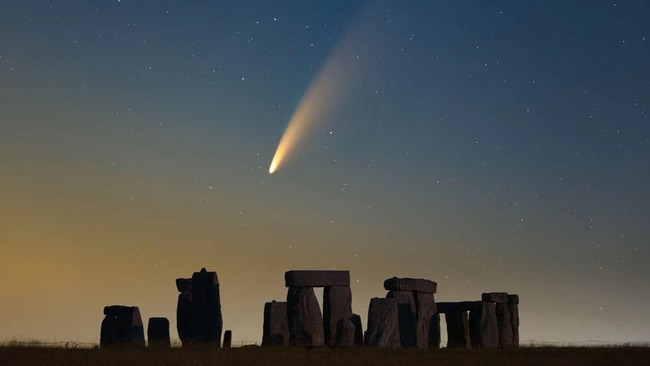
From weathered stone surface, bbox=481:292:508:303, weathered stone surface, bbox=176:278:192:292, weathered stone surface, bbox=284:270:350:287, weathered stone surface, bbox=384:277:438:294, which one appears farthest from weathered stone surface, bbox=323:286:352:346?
weathered stone surface, bbox=481:292:508:303

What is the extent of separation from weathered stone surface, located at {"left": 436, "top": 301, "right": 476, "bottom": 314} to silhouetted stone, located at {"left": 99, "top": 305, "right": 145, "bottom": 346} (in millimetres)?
10270

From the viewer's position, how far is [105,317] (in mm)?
31172

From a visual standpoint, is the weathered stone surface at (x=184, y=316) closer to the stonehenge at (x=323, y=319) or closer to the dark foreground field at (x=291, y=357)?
the stonehenge at (x=323, y=319)

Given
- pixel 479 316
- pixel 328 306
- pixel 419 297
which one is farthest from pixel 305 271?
pixel 479 316

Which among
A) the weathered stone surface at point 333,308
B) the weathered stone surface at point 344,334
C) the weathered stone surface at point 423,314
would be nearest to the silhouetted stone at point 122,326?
the weathered stone surface at point 333,308

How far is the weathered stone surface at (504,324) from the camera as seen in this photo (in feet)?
A: 108

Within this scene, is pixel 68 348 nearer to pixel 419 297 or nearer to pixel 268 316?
pixel 268 316

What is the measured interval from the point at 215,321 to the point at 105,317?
16.1 ft

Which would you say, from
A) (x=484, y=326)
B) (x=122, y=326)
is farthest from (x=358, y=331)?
(x=122, y=326)

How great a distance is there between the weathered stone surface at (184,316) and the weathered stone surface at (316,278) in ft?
11.2

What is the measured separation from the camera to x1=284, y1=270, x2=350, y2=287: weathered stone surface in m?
28.0

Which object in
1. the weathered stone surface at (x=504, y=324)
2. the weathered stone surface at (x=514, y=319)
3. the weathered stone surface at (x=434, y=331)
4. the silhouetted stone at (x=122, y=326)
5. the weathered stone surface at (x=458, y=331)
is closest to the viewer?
the silhouetted stone at (x=122, y=326)

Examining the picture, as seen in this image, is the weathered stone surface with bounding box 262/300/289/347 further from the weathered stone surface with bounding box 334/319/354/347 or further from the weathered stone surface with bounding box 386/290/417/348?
the weathered stone surface with bounding box 386/290/417/348

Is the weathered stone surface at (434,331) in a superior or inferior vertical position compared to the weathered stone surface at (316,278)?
inferior
